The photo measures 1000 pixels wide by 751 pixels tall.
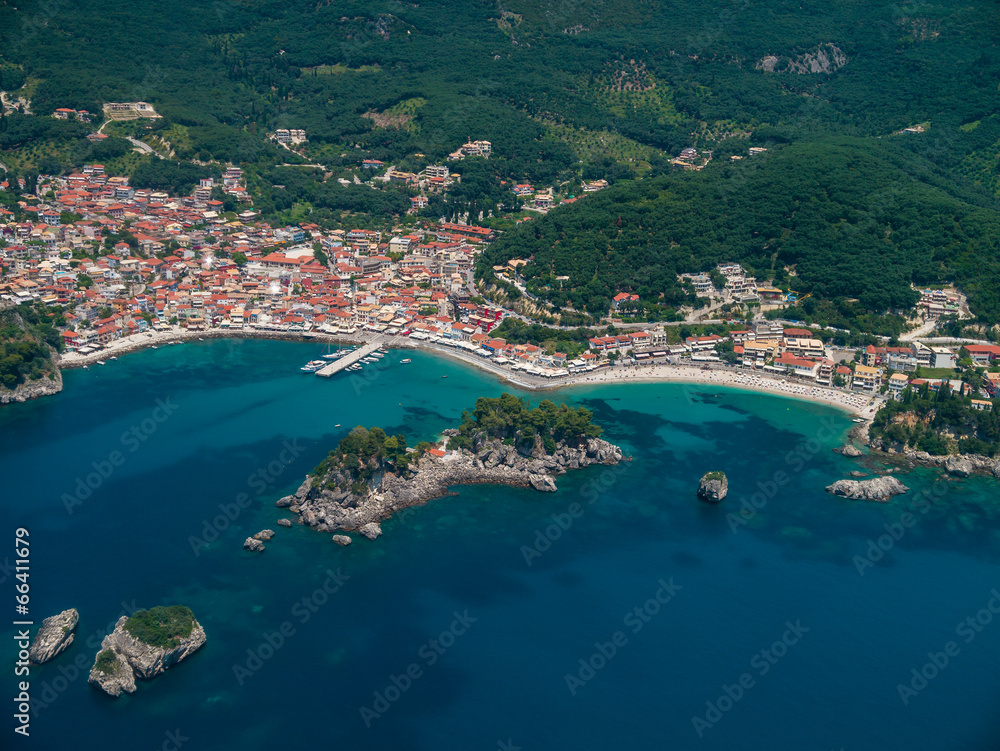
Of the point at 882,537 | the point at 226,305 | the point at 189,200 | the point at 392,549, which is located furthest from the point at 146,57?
the point at 882,537

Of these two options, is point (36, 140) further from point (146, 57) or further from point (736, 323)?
point (736, 323)

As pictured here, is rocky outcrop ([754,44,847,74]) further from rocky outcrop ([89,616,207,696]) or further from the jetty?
rocky outcrop ([89,616,207,696])

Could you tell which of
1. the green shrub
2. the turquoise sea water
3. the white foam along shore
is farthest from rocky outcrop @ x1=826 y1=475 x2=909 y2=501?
the green shrub

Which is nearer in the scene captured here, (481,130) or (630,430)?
(630,430)
